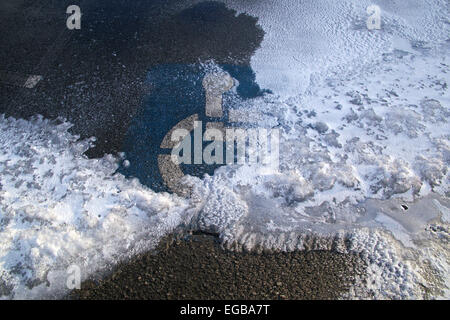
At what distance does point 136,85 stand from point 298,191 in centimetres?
206

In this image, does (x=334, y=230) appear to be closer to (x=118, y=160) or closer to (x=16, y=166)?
(x=118, y=160)

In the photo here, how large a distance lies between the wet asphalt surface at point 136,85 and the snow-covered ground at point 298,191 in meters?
0.15

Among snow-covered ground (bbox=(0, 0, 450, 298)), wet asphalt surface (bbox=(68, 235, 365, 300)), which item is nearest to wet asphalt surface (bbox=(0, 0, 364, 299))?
wet asphalt surface (bbox=(68, 235, 365, 300))

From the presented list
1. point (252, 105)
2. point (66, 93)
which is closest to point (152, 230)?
point (252, 105)

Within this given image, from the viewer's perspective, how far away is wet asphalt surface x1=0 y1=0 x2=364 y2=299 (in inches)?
102

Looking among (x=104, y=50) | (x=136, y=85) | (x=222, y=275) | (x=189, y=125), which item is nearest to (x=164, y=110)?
(x=189, y=125)

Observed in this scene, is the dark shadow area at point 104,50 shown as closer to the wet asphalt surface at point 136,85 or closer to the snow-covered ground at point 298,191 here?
the wet asphalt surface at point 136,85

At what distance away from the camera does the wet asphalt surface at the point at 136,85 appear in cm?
258

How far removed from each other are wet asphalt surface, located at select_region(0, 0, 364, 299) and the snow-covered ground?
152 millimetres

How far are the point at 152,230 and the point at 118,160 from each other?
806mm

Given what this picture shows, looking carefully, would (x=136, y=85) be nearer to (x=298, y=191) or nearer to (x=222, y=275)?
(x=298, y=191)

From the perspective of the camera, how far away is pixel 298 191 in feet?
10.3

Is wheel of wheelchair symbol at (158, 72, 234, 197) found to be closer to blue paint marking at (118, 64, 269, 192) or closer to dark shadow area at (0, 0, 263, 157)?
blue paint marking at (118, 64, 269, 192)

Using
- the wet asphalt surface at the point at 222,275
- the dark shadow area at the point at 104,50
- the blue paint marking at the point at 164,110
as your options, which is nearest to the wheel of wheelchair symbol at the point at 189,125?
the blue paint marking at the point at 164,110
